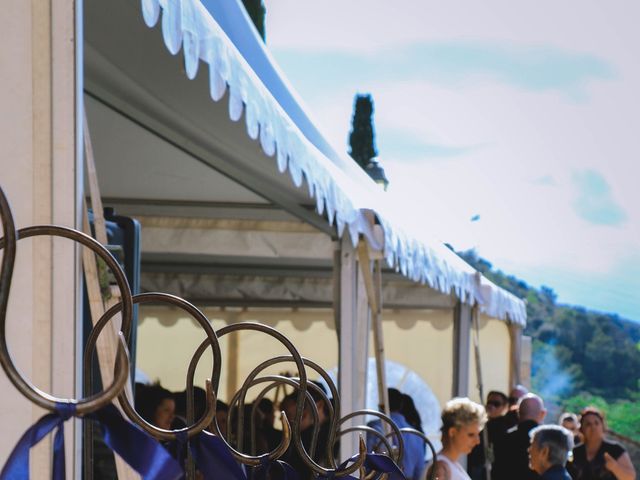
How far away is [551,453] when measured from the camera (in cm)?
462

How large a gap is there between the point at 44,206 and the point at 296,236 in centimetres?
478

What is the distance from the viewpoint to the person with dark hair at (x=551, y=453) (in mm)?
4609

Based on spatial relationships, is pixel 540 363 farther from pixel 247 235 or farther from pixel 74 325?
pixel 74 325

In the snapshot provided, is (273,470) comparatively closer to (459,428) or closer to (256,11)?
(459,428)

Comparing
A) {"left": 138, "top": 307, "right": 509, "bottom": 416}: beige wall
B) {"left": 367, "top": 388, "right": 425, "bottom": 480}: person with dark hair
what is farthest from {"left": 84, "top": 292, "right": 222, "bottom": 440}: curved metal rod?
{"left": 138, "top": 307, "right": 509, "bottom": 416}: beige wall

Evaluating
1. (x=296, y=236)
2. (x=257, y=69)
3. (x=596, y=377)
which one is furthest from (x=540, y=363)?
(x=257, y=69)

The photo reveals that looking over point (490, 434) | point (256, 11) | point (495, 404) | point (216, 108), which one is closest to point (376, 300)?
point (216, 108)

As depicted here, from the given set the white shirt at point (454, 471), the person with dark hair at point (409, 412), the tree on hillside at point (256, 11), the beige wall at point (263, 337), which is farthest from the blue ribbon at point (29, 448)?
the tree on hillside at point (256, 11)

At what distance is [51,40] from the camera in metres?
1.85

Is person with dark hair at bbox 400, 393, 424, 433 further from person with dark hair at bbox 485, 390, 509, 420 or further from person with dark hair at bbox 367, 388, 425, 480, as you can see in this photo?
A: person with dark hair at bbox 485, 390, 509, 420

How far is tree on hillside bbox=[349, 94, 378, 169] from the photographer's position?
3594cm

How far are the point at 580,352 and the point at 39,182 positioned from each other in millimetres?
42931

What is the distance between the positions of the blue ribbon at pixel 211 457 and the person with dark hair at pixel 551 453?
3.53 meters

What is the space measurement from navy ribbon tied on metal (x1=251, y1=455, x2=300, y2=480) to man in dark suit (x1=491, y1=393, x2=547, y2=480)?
524 centimetres
